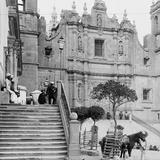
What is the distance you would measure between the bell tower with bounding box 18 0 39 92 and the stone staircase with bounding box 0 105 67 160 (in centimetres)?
1736

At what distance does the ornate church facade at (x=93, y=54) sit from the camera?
1275 inches

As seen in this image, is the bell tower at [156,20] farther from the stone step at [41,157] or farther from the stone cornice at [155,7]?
the stone step at [41,157]

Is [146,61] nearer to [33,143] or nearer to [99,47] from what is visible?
[99,47]

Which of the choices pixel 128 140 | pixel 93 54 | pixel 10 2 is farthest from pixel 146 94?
pixel 128 140

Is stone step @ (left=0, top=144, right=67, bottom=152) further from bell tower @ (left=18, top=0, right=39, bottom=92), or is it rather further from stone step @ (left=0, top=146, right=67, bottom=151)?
bell tower @ (left=18, top=0, right=39, bottom=92)

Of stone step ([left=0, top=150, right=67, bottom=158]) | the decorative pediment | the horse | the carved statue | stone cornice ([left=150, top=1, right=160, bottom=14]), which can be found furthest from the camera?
stone cornice ([left=150, top=1, right=160, bottom=14])

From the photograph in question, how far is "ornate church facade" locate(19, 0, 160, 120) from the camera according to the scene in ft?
106

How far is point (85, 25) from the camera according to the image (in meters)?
35.2

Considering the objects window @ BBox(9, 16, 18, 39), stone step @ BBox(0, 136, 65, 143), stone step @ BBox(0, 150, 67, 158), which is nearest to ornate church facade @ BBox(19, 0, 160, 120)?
window @ BBox(9, 16, 18, 39)

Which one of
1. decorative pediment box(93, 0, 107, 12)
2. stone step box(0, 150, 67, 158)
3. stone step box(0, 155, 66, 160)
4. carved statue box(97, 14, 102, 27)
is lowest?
stone step box(0, 155, 66, 160)

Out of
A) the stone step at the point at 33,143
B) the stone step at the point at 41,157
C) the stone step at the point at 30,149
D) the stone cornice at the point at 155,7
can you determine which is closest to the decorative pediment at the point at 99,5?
the stone cornice at the point at 155,7

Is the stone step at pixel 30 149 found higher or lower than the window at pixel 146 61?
lower

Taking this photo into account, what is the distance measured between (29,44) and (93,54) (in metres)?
7.41

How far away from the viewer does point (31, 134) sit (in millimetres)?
11664
